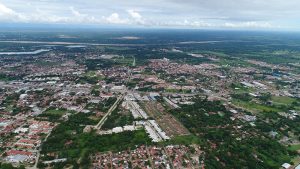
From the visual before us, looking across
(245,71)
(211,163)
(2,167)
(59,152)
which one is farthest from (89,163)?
(245,71)

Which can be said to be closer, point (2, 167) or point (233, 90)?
point (2, 167)

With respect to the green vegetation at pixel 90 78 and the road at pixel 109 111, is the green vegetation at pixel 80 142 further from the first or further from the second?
the green vegetation at pixel 90 78

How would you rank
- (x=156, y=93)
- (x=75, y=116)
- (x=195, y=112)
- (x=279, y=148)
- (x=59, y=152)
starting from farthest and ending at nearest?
1. (x=156, y=93)
2. (x=195, y=112)
3. (x=75, y=116)
4. (x=279, y=148)
5. (x=59, y=152)

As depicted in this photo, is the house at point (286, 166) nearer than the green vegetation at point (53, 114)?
Yes

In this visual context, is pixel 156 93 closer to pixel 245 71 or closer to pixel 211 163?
pixel 211 163

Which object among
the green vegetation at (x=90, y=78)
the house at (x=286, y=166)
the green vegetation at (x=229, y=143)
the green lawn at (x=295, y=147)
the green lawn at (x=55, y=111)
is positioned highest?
the green vegetation at (x=90, y=78)

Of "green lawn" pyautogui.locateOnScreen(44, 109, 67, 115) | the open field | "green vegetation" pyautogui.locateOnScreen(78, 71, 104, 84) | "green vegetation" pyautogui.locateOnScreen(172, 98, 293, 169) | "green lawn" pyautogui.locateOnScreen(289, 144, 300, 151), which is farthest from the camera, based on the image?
"green vegetation" pyautogui.locateOnScreen(78, 71, 104, 84)

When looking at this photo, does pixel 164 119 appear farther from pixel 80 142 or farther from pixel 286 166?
pixel 286 166

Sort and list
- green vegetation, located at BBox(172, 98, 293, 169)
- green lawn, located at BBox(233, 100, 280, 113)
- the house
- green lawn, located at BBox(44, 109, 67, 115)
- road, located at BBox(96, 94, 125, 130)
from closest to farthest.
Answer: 1. the house
2. green vegetation, located at BBox(172, 98, 293, 169)
3. road, located at BBox(96, 94, 125, 130)
4. green lawn, located at BBox(44, 109, 67, 115)
5. green lawn, located at BBox(233, 100, 280, 113)

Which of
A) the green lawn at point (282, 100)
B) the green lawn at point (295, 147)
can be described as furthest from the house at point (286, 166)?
the green lawn at point (282, 100)

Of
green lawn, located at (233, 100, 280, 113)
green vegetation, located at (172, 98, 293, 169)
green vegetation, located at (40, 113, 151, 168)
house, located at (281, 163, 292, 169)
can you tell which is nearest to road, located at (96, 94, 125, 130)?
green vegetation, located at (40, 113, 151, 168)

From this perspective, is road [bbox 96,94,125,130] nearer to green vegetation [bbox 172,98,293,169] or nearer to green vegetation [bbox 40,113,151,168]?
green vegetation [bbox 40,113,151,168]
